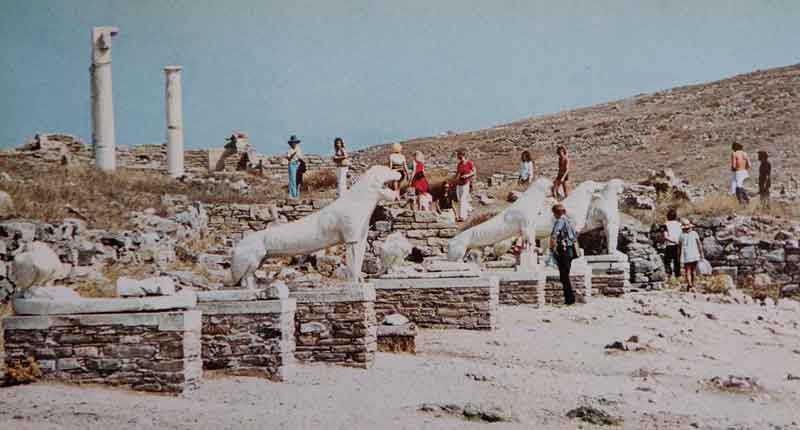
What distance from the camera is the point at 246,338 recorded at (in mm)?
10672

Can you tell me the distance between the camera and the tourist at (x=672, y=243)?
21.0 m

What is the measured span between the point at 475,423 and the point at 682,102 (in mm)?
53817

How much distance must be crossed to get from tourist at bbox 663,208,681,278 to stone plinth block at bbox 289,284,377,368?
10.9 metres

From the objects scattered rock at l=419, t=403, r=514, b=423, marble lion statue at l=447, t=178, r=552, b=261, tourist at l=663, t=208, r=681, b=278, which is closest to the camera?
scattered rock at l=419, t=403, r=514, b=423

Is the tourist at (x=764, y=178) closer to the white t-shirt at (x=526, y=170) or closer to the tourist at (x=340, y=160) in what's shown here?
the white t-shirt at (x=526, y=170)

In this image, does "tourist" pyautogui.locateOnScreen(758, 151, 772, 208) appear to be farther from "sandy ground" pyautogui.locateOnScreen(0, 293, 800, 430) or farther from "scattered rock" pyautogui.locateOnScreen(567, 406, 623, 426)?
"scattered rock" pyautogui.locateOnScreen(567, 406, 623, 426)

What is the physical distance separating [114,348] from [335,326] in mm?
2771

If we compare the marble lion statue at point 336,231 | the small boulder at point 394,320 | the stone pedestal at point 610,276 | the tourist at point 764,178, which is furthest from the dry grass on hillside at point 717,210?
the marble lion statue at point 336,231

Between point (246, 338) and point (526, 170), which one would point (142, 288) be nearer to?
point (246, 338)

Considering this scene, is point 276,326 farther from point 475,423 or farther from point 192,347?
point 475,423

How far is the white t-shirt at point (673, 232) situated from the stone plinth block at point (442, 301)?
25.0 ft

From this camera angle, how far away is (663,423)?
33.2 feet

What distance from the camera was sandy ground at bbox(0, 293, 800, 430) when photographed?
8961 mm

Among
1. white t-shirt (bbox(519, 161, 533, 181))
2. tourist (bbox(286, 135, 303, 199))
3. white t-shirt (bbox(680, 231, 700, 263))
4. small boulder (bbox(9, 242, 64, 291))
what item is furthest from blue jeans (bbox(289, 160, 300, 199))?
small boulder (bbox(9, 242, 64, 291))
